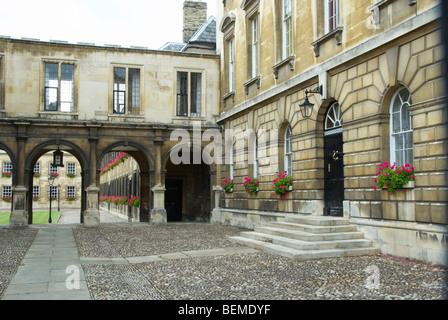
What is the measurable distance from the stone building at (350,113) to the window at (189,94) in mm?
3771

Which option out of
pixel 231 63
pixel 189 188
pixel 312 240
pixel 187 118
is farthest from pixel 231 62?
pixel 312 240

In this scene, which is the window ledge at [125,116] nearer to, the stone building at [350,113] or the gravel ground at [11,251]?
the stone building at [350,113]

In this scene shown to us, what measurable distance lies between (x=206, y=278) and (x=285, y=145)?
8.74 meters

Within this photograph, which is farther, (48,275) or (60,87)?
(60,87)

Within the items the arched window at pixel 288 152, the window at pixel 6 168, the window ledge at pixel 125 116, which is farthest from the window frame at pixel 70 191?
the arched window at pixel 288 152

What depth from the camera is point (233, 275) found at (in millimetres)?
8344

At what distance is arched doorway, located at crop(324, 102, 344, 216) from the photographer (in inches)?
508

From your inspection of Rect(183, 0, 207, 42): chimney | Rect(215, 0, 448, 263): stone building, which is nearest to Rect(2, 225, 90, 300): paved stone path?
Rect(215, 0, 448, 263): stone building

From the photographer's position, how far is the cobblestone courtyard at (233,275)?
687 cm

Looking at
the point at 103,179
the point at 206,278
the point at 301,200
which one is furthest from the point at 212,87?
the point at 103,179

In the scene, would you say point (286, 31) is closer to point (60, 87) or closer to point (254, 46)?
point (254, 46)

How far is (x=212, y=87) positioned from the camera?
A: 22.5 m

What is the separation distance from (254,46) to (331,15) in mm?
5871

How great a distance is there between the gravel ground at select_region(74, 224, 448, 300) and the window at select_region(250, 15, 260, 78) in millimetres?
9653
